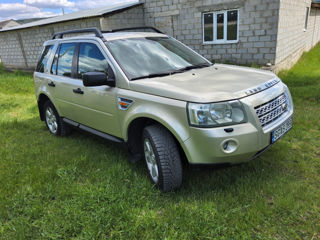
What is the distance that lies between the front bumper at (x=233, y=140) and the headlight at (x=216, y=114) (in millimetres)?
53

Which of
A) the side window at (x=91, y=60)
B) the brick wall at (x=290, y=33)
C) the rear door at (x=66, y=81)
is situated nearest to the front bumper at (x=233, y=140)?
the side window at (x=91, y=60)

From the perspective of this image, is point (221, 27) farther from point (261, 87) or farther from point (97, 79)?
point (97, 79)

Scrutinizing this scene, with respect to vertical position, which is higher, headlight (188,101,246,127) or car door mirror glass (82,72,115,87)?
car door mirror glass (82,72,115,87)

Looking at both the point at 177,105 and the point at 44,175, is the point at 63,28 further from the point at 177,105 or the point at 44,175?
the point at 177,105

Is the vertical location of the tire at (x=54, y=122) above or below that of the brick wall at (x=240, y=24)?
below

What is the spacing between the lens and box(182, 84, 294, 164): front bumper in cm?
250

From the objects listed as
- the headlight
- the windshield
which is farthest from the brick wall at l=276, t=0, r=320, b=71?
the headlight

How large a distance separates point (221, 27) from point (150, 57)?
7768 mm

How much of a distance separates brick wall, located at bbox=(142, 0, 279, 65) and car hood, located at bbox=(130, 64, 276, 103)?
660cm

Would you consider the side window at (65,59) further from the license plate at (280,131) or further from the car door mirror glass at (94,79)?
the license plate at (280,131)

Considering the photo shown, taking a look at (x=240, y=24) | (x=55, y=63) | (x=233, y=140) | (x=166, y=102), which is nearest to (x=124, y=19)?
(x=240, y=24)

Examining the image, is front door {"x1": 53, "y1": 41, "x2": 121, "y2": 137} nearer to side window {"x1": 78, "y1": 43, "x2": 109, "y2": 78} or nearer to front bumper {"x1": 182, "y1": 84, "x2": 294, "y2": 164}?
side window {"x1": 78, "y1": 43, "x2": 109, "y2": 78}

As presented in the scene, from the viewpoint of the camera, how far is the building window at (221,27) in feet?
32.8

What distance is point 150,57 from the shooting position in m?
3.57
